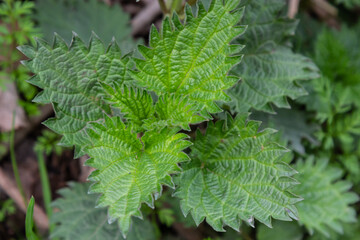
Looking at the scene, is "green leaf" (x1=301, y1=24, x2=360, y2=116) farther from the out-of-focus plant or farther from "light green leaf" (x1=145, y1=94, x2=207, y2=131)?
the out-of-focus plant

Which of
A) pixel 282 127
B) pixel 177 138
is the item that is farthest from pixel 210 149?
pixel 282 127

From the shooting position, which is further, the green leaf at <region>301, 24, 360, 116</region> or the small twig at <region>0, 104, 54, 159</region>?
the small twig at <region>0, 104, 54, 159</region>

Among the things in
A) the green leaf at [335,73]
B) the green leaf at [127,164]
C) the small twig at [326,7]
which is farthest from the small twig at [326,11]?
the green leaf at [127,164]

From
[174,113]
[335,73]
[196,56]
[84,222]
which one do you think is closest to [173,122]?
[174,113]

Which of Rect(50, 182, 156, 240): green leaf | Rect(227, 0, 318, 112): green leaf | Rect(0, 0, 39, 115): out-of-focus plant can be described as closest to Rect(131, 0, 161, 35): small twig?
Rect(0, 0, 39, 115): out-of-focus plant

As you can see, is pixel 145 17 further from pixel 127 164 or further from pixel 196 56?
pixel 127 164
